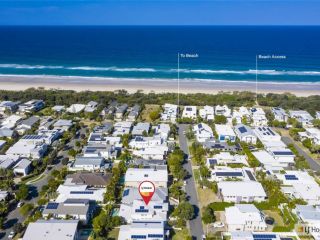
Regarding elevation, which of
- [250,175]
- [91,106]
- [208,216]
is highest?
[91,106]

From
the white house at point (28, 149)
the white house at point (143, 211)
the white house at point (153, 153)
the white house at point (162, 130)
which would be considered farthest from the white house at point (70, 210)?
the white house at point (162, 130)

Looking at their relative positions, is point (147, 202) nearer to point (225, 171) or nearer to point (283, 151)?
point (225, 171)

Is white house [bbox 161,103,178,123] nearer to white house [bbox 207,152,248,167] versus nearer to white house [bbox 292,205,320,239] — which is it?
white house [bbox 207,152,248,167]

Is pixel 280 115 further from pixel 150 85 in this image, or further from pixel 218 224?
pixel 150 85

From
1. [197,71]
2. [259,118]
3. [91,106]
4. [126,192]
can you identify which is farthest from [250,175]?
[197,71]

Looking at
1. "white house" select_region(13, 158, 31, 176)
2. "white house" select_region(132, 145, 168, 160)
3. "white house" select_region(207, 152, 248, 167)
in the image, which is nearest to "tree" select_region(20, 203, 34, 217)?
"white house" select_region(13, 158, 31, 176)

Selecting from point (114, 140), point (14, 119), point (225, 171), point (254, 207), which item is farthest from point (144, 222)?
point (14, 119)
